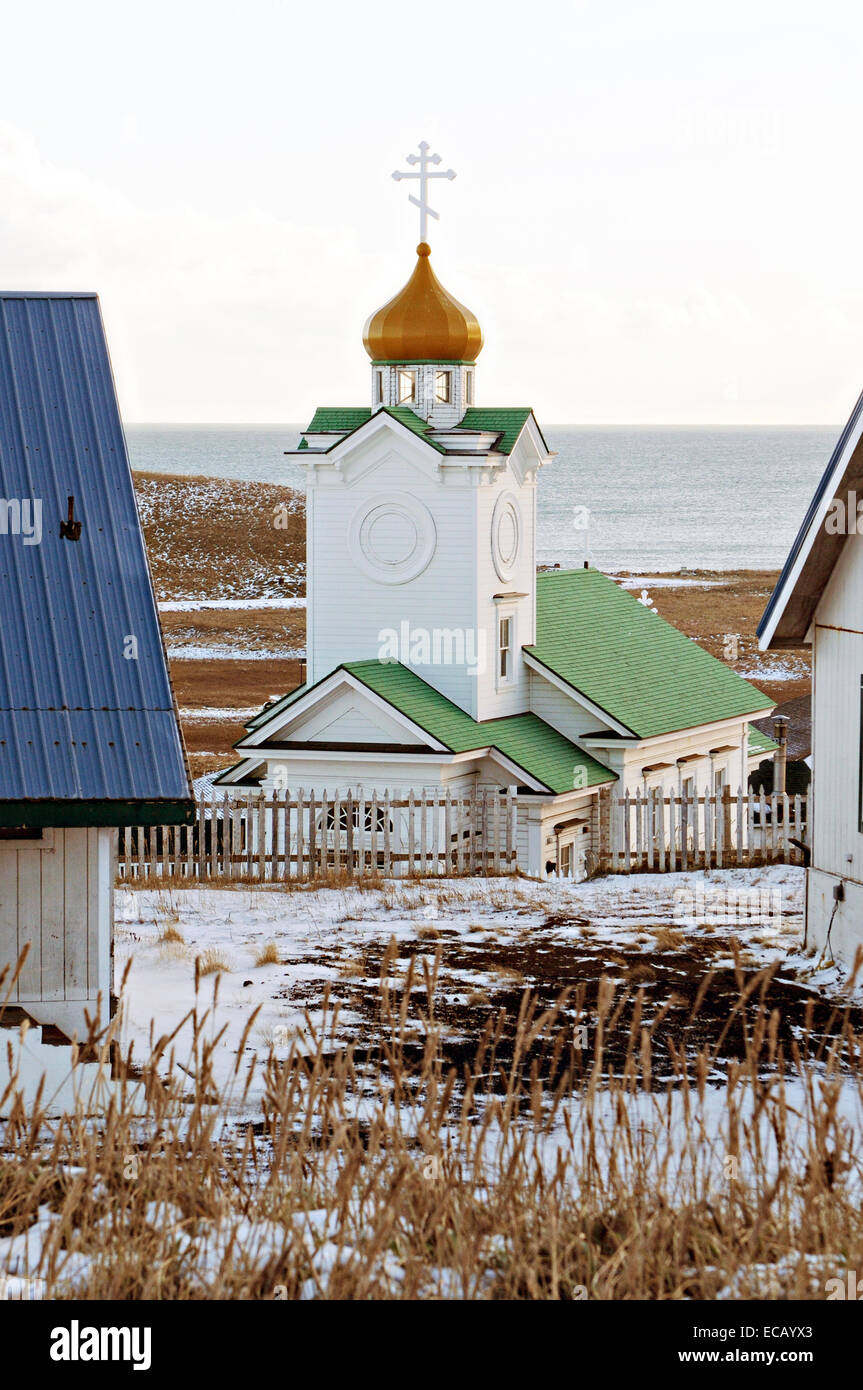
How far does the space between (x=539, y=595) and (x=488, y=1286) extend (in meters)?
27.3

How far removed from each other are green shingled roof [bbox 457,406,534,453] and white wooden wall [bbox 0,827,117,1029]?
19.8 meters

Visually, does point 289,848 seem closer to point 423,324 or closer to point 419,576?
point 419,576

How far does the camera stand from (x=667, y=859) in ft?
80.9

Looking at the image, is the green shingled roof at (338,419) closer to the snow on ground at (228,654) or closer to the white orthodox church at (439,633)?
the white orthodox church at (439,633)

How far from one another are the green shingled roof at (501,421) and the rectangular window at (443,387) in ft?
1.50

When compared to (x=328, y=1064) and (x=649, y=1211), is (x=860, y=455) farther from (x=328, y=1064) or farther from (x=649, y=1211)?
(x=649, y=1211)

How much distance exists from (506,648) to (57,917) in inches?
799

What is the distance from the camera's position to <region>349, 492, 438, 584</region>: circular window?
29.5 meters

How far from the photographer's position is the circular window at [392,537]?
2948 cm

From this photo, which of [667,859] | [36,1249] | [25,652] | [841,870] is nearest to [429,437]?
[667,859]

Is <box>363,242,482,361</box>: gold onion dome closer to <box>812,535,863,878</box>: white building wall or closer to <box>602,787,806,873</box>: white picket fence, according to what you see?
<box>602,787,806,873</box>: white picket fence

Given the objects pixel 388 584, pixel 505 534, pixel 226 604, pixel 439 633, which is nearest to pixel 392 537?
pixel 388 584

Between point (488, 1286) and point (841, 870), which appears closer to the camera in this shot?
point (488, 1286)

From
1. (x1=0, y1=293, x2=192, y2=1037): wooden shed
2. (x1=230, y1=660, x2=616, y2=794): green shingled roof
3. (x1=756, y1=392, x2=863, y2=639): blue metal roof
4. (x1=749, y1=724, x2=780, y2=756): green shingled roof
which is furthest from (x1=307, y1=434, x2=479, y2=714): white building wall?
(x1=0, y1=293, x2=192, y2=1037): wooden shed
